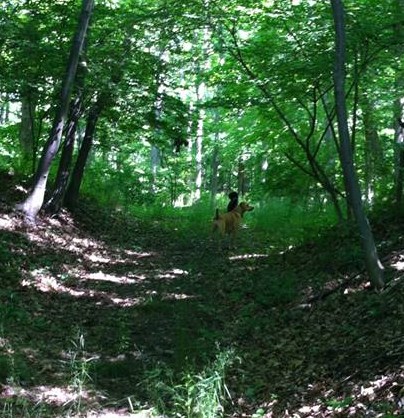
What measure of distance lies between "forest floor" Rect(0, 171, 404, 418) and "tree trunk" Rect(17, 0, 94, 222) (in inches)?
17.9

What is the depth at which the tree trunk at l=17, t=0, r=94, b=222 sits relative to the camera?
11.0m

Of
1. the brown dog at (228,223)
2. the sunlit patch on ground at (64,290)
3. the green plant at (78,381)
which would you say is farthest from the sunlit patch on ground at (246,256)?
the green plant at (78,381)

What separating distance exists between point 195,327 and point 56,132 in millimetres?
5936

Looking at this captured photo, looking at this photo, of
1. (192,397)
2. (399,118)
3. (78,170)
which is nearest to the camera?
(192,397)

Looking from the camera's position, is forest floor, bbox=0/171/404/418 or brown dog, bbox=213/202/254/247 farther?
brown dog, bbox=213/202/254/247

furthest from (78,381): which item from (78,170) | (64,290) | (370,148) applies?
(78,170)

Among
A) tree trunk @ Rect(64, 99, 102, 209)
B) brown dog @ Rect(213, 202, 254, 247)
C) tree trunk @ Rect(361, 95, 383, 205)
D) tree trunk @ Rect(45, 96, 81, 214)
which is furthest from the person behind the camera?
tree trunk @ Rect(64, 99, 102, 209)

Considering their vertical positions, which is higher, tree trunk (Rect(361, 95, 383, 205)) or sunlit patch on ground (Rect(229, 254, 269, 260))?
tree trunk (Rect(361, 95, 383, 205))

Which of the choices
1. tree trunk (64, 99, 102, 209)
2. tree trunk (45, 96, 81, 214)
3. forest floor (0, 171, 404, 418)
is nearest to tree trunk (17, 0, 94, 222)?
forest floor (0, 171, 404, 418)

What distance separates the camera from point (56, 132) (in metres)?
11.3

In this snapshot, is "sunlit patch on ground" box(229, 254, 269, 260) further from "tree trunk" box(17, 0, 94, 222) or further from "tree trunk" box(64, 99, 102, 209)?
"tree trunk" box(64, 99, 102, 209)

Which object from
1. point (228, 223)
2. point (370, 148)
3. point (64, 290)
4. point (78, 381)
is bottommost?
point (78, 381)

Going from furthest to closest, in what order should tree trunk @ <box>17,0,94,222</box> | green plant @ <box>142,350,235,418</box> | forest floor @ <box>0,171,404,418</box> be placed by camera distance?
tree trunk @ <box>17,0,94,222</box>, forest floor @ <box>0,171,404,418</box>, green plant @ <box>142,350,235,418</box>

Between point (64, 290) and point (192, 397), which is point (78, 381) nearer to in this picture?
point (192, 397)
